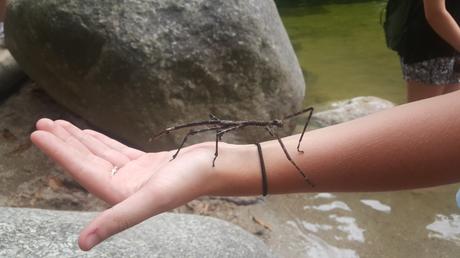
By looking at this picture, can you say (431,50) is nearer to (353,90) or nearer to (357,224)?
(357,224)

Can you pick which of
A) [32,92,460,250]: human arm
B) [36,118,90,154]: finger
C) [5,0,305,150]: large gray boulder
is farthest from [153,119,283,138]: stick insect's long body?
[5,0,305,150]: large gray boulder

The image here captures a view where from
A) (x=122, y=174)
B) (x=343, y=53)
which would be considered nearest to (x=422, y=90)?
(x=122, y=174)

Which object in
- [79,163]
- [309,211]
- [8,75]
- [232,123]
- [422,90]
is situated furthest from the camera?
[8,75]

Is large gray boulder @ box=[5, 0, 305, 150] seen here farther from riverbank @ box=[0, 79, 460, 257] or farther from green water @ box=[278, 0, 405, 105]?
green water @ box=[278, 0, 405, 105]

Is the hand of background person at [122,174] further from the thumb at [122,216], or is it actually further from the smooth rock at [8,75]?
the smooth rock at [8,75]

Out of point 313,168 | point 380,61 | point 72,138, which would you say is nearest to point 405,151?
point 313,168

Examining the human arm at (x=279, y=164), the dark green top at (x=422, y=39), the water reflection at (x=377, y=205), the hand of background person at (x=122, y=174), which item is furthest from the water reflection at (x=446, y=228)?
the hand of background person at (x=122, y=174)

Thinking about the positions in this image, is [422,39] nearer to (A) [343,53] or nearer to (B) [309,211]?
(B) [309,211]
